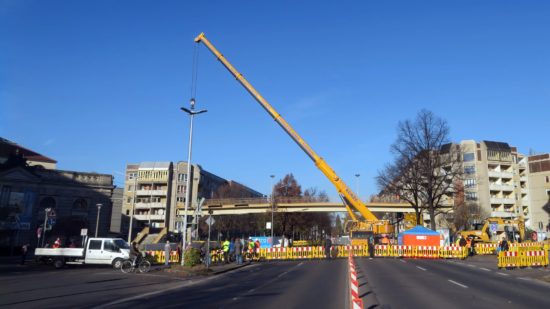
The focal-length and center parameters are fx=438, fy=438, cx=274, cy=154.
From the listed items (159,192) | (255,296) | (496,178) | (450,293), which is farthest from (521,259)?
(159,192)

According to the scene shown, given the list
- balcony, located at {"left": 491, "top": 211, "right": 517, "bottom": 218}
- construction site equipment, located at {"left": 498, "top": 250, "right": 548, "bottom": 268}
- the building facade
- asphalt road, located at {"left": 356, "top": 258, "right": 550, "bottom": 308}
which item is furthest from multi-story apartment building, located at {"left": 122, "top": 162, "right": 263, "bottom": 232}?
→ asphalt road, located at {"left": 356, "top": 258, "right": 550, "bottom": 308}

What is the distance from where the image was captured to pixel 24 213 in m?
51.6

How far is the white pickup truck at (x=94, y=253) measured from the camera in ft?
90.4

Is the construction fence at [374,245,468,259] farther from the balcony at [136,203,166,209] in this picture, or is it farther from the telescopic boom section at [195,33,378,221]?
the balcony at [136,203,166,209]

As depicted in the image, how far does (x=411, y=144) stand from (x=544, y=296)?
1334 inches

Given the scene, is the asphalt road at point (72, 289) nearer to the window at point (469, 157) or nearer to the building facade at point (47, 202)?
the building facade at point (47, 202)

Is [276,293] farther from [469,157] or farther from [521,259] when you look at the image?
[469,157]

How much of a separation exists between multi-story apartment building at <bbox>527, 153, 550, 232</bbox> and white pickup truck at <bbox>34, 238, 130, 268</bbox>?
317ft

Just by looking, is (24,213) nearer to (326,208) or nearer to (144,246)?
(144,246)

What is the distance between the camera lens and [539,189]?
99.9 m

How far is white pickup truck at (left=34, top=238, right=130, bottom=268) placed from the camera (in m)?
27.6

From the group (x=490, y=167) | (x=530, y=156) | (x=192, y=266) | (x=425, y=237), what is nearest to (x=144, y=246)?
(x=192, y=266)

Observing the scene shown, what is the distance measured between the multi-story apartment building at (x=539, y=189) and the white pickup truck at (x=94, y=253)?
317 feet

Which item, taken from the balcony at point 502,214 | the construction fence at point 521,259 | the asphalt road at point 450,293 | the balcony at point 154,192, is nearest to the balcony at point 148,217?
the balcony at point 154,192
